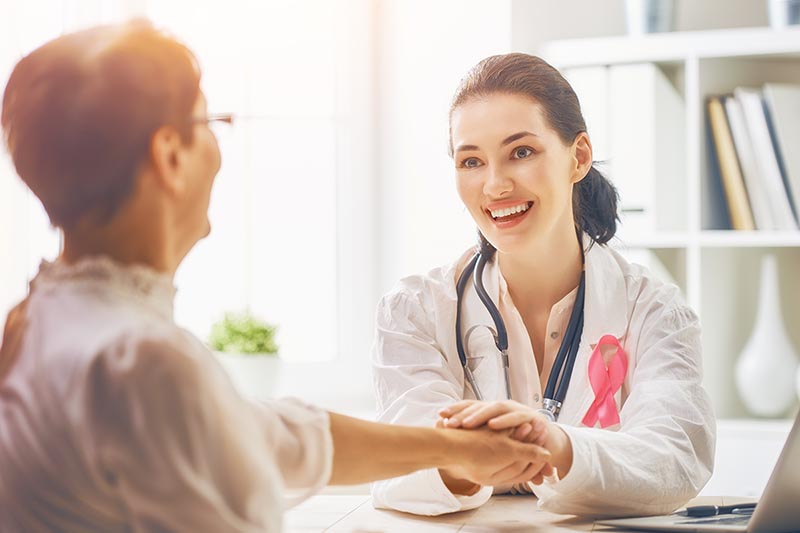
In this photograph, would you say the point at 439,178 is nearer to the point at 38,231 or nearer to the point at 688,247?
the point at 688,247

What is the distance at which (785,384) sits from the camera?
2900 millimetres

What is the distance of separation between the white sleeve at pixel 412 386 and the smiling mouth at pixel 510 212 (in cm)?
21

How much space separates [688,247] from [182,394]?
2424 mm

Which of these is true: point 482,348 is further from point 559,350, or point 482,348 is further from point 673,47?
point 673,47

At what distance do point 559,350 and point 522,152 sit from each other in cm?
35

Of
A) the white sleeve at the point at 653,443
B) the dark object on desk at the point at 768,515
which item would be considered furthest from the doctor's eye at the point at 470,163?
the dark object on desk at the point at 768,515

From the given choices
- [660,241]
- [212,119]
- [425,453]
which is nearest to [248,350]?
[660,241]

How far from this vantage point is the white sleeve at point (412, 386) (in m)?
1.51

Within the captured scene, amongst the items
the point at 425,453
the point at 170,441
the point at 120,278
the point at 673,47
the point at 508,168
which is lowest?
the point at 425,453

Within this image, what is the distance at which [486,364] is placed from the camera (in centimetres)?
181

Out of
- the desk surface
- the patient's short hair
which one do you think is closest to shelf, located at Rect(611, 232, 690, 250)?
the desk surface

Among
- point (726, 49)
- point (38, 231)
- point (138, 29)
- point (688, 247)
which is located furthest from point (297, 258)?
point (138, 29)

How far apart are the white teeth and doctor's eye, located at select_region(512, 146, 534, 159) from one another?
0.08m

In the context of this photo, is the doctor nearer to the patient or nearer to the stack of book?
the patient
